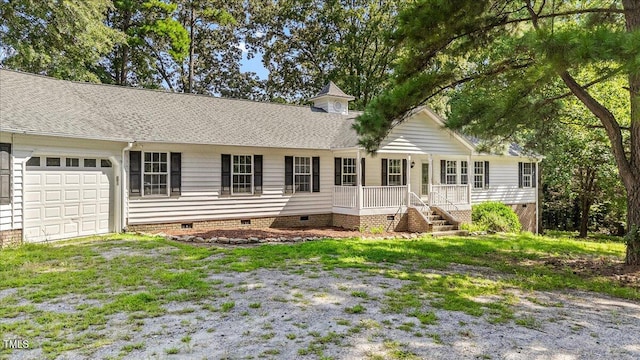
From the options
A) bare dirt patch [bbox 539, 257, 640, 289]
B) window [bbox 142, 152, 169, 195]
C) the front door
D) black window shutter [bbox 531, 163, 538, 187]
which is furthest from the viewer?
black window shutter [bbox 531, 163, 538, 187]

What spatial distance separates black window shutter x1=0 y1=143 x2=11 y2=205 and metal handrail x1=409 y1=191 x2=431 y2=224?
12.4m

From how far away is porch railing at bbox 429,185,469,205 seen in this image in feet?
54.3

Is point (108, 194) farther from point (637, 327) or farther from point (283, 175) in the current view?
point (637, 327)

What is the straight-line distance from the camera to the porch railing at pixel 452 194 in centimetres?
1656

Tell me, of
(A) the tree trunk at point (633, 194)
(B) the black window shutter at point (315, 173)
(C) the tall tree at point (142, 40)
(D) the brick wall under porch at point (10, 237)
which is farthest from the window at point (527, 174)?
(D) the brick wall under porch at point (10, 237)

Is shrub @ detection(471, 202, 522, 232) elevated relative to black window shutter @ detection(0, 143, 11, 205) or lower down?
lower down

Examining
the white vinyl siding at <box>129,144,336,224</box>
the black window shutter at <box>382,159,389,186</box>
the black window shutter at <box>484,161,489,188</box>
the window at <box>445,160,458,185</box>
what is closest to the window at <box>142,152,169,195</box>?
the white vinyl siding at <box>129,144,336,224</box>

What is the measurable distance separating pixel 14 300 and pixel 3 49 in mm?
17871

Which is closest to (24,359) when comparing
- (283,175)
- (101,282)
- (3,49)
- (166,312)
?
(166,312)

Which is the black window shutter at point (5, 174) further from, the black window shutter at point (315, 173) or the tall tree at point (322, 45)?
the tall tree at point (322, 45)

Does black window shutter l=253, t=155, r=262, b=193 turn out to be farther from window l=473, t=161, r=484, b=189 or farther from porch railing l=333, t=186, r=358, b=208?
window l=473, t=161, r=484, b=189

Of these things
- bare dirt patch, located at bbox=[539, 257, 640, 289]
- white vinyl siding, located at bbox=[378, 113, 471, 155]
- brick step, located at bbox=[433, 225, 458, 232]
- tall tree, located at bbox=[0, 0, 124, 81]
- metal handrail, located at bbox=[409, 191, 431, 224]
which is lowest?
bare dirt patch, located at bbox=[539, 257, 640, 289]

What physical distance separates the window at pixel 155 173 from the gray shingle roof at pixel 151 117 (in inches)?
27.2

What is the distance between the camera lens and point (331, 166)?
52.1 ft
